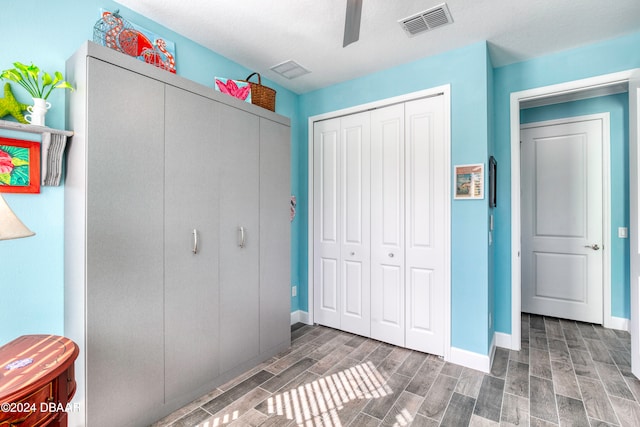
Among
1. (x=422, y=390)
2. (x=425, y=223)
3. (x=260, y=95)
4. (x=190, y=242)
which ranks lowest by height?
(x=422, y=390)

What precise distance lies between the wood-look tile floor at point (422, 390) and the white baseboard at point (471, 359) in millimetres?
57

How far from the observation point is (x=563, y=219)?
3596mm

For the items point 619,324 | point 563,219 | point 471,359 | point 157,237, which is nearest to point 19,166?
point 157,237

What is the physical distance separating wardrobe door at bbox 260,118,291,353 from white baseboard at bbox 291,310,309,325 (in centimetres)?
67

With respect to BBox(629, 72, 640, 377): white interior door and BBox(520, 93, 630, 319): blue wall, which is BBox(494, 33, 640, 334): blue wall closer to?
BBox(629, 72, 640, 377): white interior door

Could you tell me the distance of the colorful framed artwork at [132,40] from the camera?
1834mm

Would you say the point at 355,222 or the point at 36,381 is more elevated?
the point at 355,222

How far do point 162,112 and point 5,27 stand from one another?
0.82 m

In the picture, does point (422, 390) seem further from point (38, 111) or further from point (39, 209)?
point (38, 111)

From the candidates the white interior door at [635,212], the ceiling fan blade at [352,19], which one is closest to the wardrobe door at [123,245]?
the ceiling fan blade at [352,19]

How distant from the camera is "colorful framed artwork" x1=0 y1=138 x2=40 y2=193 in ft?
5.16

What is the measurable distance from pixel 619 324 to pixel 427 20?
3674 mm

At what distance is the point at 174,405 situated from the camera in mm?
1948

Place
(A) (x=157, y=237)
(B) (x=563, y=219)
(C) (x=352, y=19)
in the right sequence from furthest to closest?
(B) (x=563, y=219) < (A) (x=157, y=237) < (C) (x=352, y=19)
